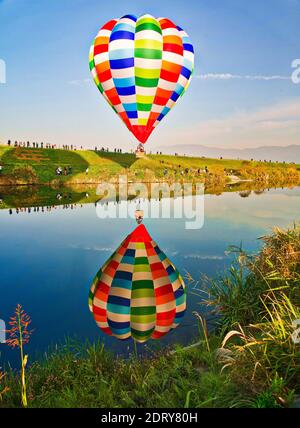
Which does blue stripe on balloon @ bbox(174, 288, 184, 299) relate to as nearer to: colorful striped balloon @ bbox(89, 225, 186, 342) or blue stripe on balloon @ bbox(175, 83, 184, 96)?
colorful striped balloon @ bbox(89, 225, 186, 342)

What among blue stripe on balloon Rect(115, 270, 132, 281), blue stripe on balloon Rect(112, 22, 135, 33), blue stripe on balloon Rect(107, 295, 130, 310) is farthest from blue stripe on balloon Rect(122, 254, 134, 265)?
blue stripe on balloon Rect(112, 22, 135, 33)

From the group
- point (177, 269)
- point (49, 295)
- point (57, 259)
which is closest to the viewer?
point (49, 295)

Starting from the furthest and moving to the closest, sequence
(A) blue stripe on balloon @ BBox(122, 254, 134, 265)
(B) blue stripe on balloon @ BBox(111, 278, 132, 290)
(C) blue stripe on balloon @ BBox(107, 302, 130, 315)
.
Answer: (A) blue stripe on balloon @ BBox(122, 254, 134, 265) → (B) blue stripe on balloon @ BBox(111, 278, 132, 290) → (C) blue stripe on balloon @ BBox(107, 302, 130, 315)

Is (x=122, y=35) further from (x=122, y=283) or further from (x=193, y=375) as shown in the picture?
(x=193, y=375)

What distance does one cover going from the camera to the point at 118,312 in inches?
406

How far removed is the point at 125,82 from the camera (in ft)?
76.3

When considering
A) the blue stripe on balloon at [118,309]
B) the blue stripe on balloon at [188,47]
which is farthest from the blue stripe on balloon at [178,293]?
the blue stripe on balloon at [188,47]

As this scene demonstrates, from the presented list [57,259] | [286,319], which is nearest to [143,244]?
[57,259]

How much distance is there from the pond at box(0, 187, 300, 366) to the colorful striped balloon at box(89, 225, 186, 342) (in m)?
0.30

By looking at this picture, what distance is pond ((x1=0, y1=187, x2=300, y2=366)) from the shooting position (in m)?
9.60

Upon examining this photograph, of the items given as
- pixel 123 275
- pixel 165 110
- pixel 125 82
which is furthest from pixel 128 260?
pixel 165 110

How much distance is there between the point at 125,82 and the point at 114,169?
124 feet

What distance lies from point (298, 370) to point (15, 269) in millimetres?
12653
